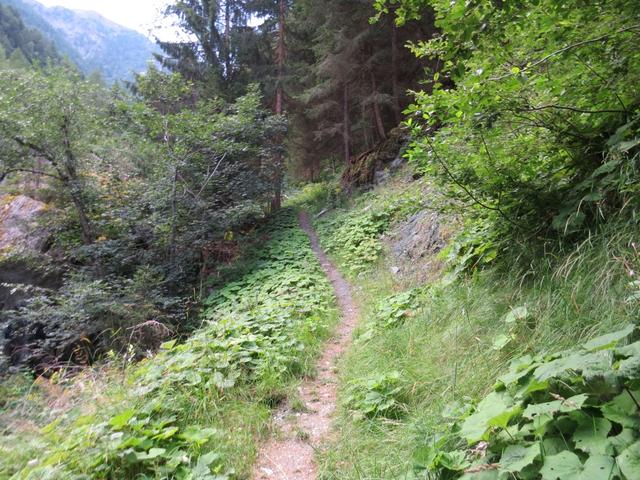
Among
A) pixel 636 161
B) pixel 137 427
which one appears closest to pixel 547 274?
pixel 636 161

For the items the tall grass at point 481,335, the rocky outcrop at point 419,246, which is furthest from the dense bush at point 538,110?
the rocky outcrop at point 419,246

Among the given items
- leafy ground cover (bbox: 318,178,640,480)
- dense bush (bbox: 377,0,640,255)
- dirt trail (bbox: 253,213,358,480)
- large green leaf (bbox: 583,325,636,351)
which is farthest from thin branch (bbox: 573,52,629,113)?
dirt trail (bbox: 253,213,358,480)

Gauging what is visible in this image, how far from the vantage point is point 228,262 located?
1085 centimetres

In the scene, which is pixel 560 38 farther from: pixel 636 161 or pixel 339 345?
pixel 339 345

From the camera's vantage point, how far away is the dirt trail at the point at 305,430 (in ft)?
9.17

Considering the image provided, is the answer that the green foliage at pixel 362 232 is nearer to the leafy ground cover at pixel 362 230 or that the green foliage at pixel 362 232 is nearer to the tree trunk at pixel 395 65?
the leafy ground cover at pixel 362 230

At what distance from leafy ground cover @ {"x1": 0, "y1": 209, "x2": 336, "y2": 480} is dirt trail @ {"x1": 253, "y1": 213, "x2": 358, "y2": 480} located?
0.42 feet

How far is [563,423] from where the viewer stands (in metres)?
1.62

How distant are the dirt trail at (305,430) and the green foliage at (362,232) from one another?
13.7 ft

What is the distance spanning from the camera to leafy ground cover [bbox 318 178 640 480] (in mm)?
1534

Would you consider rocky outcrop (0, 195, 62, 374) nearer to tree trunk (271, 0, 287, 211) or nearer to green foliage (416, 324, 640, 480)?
tree trunk (271, 0, 287, 211)

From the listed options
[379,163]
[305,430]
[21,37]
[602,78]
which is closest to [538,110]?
[602,78]

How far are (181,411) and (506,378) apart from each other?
2.52 m

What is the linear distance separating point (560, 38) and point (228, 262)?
9.41 meters
